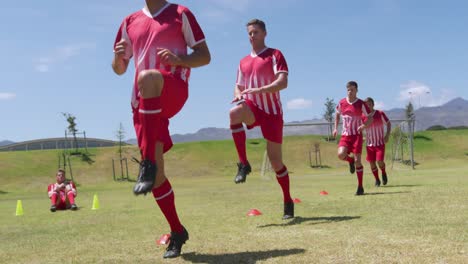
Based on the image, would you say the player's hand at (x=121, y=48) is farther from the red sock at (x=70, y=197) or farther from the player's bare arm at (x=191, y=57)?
the red sock at (x=70, y=197)

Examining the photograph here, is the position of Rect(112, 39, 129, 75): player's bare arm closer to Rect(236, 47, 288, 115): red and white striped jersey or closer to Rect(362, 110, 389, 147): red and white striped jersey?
Rect(236, 47, 288, 115): red and white striped jersey

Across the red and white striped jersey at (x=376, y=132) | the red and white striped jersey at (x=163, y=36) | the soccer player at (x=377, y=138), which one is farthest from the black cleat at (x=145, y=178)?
the red and white striped jersey at (x=376, y=132)

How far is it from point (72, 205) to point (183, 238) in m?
7.85

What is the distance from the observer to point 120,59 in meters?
4.71

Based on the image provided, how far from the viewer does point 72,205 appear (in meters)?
11.4

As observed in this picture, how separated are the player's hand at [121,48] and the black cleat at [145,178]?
127cm

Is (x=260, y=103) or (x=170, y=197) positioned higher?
(x=260, y=103)

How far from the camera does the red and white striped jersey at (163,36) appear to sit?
4289 millimetres

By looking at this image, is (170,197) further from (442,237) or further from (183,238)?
(442,237)

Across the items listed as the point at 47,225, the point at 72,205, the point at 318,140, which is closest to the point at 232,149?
the point at 318,140

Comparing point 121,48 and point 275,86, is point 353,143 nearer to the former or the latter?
point 275,86

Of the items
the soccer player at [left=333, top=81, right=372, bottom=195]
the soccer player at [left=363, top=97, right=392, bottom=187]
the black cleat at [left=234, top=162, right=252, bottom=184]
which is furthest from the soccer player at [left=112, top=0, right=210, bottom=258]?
the soccer player at [left=363, top=97, right=392, bottom=187]

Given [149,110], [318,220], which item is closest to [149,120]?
[149,110]

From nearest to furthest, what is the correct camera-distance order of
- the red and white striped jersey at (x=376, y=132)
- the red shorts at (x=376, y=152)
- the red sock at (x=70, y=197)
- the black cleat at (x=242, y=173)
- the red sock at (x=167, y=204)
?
the red sock at (x=167, y=204) → the black cleat at (x=242, y=173) → the red sock at (x=70, y=197) → the red shorts at (x=376, y=152) → the red and white striped jersey at (x=376, y=132)
